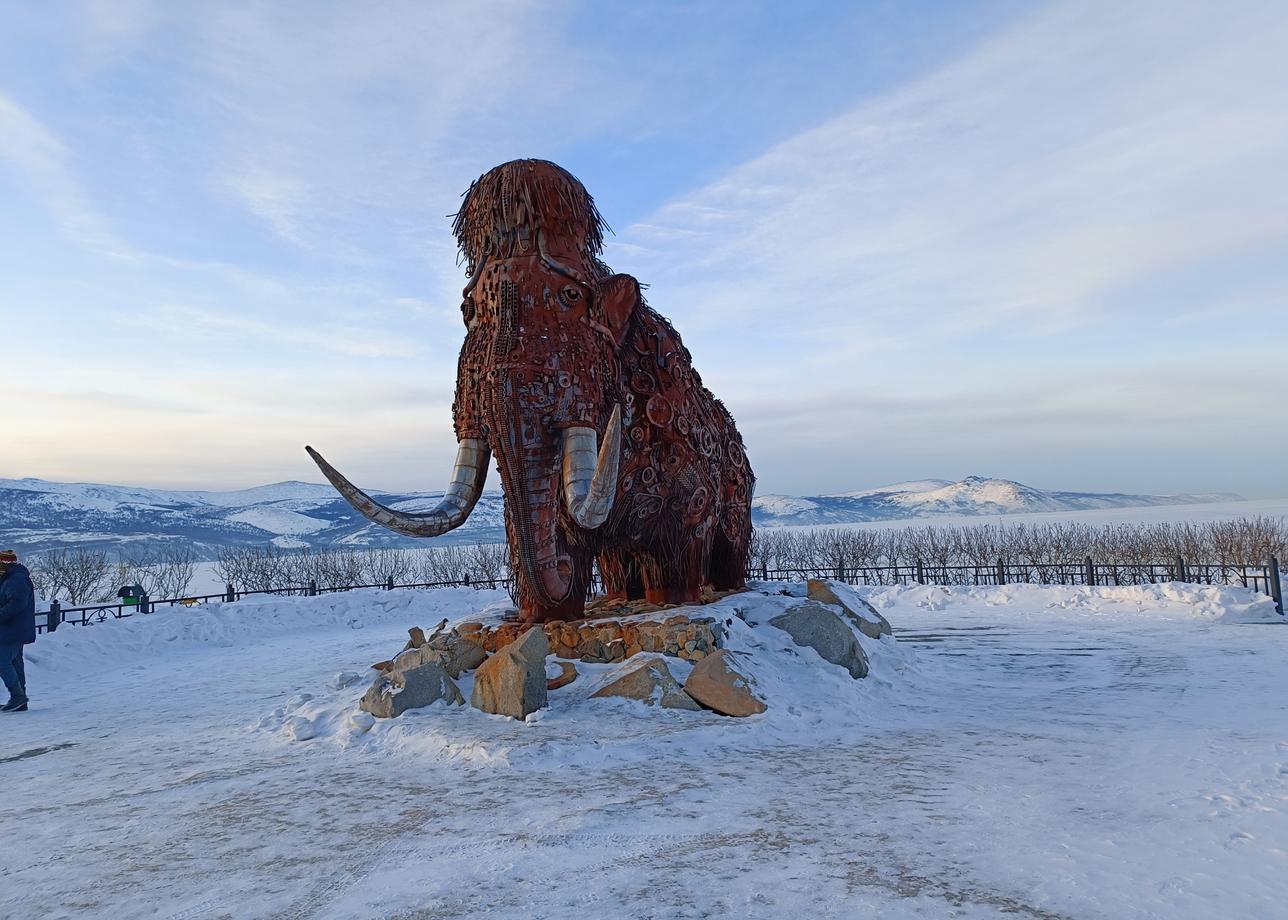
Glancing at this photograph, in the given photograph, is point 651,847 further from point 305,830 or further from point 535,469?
point 535,469

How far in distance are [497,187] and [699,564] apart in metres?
4.44

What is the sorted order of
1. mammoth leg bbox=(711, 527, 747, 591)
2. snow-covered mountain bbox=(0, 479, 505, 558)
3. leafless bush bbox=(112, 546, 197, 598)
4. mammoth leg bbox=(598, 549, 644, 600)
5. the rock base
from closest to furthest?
the rock base → mammoth leg bbox=(598, 549, 644, 600) → mammoth leg bbox=(711, 527, 747, 591) → leafless bush bbox=(112, 546, 197, 598) → snow-covered mountain bbox=(0, 479, 505, 558)

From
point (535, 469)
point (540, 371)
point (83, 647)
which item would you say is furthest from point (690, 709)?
point (83, 647)

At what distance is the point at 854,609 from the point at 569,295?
542 cm

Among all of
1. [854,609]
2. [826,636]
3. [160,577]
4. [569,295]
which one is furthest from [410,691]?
[160,577]

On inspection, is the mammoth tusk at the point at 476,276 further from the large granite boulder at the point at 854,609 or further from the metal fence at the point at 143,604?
the metal fence at the point at 143,604

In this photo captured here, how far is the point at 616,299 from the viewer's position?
24.9ft

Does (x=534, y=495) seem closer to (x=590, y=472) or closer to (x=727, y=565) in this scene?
(x=590, y=472)

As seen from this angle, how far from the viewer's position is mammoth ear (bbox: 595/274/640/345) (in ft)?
24.8

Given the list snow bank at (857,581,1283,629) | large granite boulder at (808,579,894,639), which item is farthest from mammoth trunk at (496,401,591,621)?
snow bank at (857,581,1283,629)

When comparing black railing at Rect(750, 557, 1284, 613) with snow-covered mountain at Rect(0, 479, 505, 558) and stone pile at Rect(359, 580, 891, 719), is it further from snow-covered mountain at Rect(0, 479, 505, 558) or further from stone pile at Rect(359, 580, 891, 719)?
snow-covered mountain at Rect(0, 479, 505, 558)

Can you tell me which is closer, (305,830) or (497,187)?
(305,830)

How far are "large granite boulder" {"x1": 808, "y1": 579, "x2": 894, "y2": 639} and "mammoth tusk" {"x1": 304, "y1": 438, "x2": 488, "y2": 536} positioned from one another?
14.9 ft

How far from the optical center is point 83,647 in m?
13.7
